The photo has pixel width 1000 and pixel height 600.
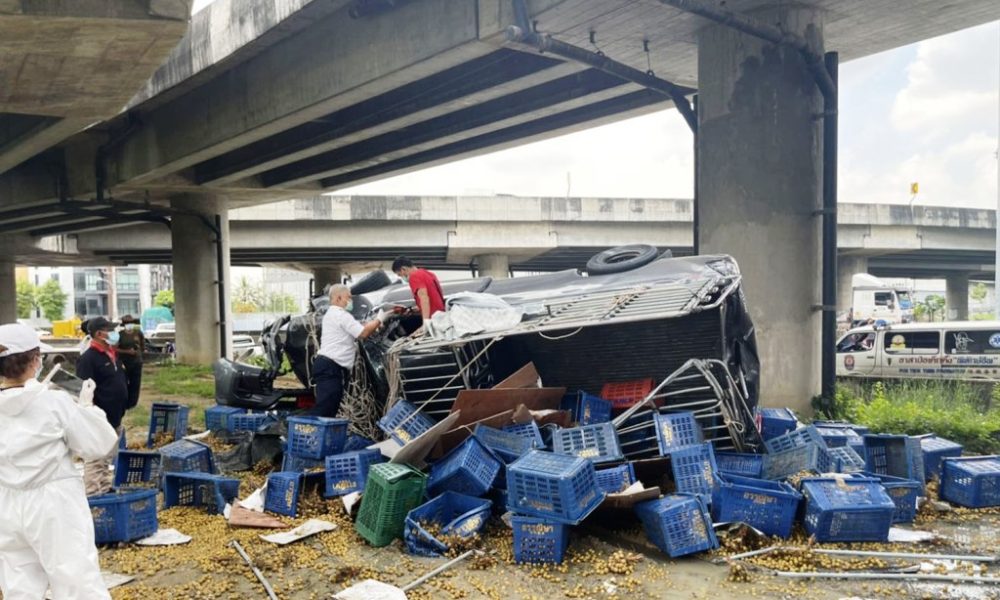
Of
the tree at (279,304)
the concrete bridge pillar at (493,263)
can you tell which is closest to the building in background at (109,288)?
the tree at (279,304)

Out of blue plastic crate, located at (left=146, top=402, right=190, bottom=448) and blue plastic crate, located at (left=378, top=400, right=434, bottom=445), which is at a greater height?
blue plastic crate, located at (left=378, top=400, right=434, bottom=445)

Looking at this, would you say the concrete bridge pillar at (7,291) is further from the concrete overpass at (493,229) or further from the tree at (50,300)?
the tree at (50,300)

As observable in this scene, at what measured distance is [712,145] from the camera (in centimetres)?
923

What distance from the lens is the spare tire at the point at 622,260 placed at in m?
8.03

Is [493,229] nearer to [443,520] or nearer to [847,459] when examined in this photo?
[847,459]

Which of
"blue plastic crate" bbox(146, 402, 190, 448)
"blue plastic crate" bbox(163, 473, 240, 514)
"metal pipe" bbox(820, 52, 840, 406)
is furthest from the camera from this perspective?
"metal pipe" bbox(820, 52, 840, 406)

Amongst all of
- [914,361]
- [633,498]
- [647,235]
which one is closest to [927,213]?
[647,235]

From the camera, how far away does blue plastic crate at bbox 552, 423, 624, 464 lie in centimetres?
553

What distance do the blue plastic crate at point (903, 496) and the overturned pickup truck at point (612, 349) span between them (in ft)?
3.58

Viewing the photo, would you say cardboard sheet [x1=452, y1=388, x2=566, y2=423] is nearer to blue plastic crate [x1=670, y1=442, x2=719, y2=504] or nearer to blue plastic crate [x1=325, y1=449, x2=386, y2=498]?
blue plastic crate [x1=325, y1=449, x2=386, y2=498]

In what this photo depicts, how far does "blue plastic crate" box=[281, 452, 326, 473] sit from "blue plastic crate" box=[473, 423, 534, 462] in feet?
5.19

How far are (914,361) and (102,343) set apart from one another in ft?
47.6

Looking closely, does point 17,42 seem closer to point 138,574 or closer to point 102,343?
point 102,343

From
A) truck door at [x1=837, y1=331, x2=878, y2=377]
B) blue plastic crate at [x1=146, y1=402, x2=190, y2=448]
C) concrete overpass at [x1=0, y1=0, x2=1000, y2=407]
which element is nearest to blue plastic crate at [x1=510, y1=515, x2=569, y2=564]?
concrete overpass at [x1=0, y1=0, x2=1000, y2=407]
